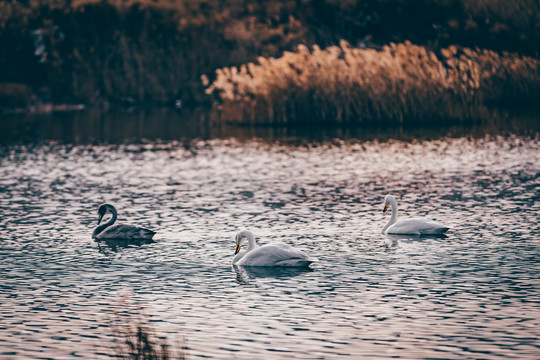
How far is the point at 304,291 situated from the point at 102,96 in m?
50.0

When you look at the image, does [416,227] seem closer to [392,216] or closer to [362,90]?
[392,216]

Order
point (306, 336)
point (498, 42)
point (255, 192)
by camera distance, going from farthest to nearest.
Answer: point (498, 42)
point (255, 192)
point (306, 336)

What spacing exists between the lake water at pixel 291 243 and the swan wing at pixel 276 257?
5.7 inches

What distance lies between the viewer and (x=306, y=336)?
1052 cm

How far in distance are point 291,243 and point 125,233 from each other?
2525 mm

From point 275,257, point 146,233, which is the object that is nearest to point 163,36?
point 146,233

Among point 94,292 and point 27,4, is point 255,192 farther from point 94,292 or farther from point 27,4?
point 27,4

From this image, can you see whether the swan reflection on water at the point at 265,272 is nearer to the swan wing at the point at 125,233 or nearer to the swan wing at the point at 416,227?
the swan wing at the point at 125,233

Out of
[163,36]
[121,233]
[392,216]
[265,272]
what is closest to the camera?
[265,272]

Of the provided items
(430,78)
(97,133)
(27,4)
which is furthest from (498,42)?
(27,4)

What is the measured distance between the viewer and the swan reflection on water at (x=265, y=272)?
13383 mm

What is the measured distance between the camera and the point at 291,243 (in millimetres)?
15852

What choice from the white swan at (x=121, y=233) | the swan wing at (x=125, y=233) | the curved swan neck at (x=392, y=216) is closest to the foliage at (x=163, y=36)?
the curved swan neck at (x=392, y=216)

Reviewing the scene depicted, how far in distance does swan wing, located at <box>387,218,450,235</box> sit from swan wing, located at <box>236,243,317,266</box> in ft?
9.23
